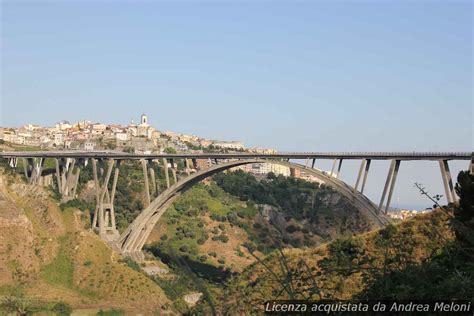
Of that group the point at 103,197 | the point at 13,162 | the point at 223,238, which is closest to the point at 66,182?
the point at 103,197

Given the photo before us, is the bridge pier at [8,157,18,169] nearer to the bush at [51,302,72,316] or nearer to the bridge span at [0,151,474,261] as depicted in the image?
the bridge span at [0,151,474,261]

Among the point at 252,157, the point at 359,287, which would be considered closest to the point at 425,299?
the point at 359,287

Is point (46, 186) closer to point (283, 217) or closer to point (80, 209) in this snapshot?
point (80, 209)

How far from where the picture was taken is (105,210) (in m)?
53.8

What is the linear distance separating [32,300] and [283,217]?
3333 cm

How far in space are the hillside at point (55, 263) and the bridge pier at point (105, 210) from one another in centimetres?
87

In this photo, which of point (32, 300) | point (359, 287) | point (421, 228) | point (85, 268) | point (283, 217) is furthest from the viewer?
point (283, 217)

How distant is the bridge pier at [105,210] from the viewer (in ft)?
169

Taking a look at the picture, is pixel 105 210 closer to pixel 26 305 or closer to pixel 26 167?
pixel 26 167

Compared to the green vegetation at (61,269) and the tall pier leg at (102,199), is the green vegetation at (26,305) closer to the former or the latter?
the green vegetation at (61,269)

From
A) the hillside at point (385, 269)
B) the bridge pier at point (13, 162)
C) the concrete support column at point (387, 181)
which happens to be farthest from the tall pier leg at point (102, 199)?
the hillside at point (385, 269)

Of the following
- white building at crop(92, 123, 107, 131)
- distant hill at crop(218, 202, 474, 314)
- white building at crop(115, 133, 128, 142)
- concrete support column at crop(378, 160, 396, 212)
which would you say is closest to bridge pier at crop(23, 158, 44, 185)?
concrete support column at crop(378, 160, 396, 212)

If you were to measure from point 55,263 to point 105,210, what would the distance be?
636 cm

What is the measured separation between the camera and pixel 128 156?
52.2m
